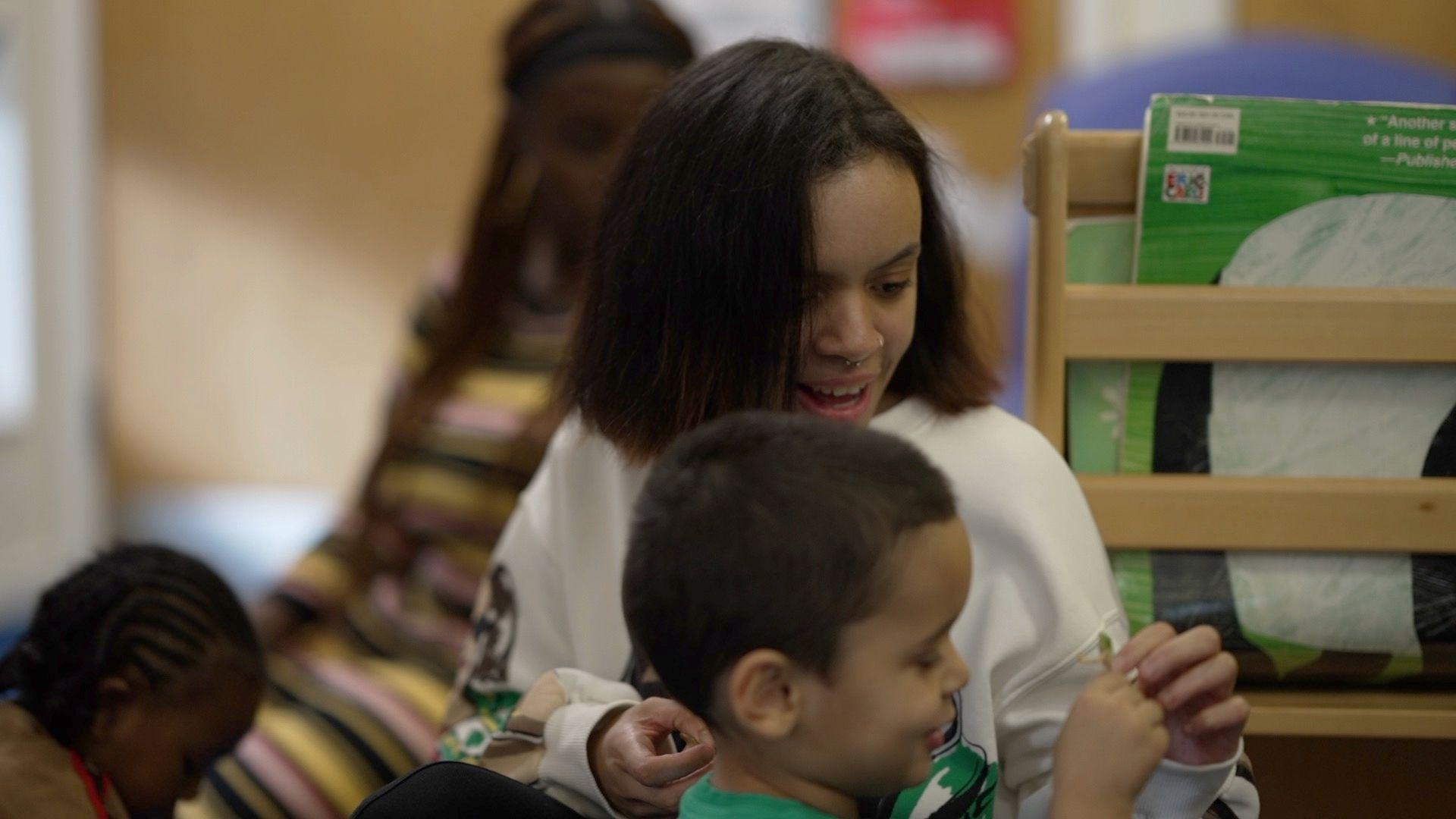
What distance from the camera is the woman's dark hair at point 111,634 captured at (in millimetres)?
1011

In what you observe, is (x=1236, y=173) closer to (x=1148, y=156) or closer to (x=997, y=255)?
(x=1148, y=156)

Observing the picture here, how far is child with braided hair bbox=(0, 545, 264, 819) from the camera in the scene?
1.00 m

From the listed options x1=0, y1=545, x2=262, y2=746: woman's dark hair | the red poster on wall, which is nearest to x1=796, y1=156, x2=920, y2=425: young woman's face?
x1=0, y1=545, x2=262, y2=746: woman's dark hair

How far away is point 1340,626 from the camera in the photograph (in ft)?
3.18

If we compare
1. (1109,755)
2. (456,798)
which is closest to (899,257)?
(1109,755)

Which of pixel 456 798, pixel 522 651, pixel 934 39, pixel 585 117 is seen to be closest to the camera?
pixel 456 798

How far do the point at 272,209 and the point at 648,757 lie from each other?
2464 millimetres

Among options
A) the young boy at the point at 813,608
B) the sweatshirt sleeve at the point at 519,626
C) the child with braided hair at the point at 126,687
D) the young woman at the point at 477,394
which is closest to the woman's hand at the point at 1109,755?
the young boy at the point at 813,608

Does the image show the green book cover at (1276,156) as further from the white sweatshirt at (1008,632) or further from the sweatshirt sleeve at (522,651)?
the sweatshirt sleeve at (522,651)

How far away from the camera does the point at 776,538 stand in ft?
2.39

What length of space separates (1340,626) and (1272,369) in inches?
7.2

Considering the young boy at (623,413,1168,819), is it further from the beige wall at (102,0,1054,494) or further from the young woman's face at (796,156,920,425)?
the beige wall at (102,0,1054,494)

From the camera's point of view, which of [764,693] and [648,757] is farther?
[648,757]

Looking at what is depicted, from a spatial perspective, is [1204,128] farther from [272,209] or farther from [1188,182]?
[272,209]
